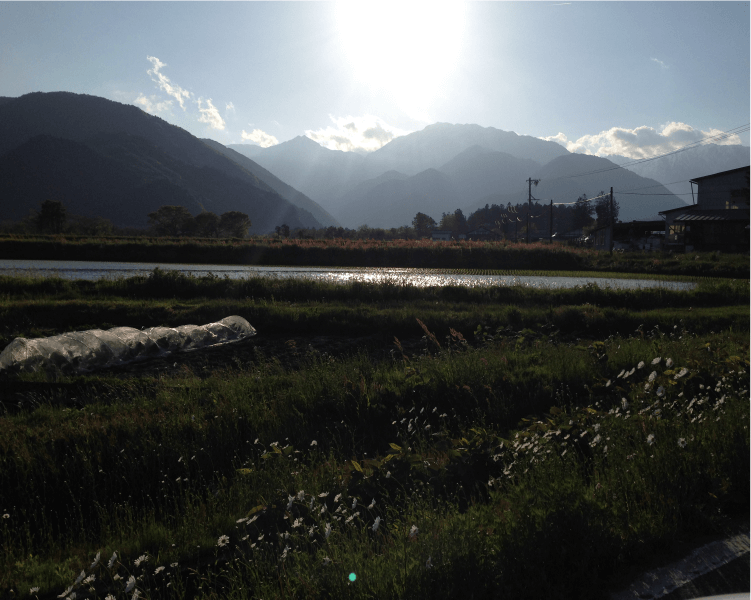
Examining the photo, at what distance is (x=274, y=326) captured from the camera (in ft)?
49.1

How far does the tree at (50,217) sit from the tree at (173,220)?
22.9 meters

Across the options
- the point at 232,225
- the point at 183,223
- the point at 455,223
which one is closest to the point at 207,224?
the point at 183,223

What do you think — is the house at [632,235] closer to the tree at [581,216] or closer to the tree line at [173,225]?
the tree at [581,216]

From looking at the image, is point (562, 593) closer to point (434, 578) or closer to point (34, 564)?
point (434, 578)

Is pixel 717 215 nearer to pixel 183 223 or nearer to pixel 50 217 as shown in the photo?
pixel 183 223

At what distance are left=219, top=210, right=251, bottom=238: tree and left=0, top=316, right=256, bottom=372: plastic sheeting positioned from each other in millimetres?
101875

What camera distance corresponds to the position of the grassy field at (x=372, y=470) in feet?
10.5

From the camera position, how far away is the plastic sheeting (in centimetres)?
988

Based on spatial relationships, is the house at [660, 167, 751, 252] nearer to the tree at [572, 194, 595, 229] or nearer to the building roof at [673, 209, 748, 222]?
the building roof at [673, 209, 748, 222]

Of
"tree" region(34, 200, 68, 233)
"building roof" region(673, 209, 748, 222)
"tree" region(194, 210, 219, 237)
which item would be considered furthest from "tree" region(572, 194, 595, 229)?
"tree" region(34, 200, 68, 233)

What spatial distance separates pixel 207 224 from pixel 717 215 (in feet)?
320

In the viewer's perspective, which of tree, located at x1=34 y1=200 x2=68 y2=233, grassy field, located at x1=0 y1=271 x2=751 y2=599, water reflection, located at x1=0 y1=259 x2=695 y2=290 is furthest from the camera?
tree, located at x1=34 y1=200 x2=68 y2=233

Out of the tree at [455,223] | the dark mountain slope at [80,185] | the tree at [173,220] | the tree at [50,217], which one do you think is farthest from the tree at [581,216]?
the dark mountain slope at [80,185]

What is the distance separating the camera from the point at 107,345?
1124 cm
